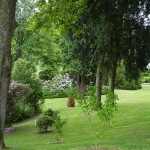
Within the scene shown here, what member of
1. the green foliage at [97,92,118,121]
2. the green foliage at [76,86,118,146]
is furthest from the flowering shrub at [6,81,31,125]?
the green foliage at [97,92,118,121]

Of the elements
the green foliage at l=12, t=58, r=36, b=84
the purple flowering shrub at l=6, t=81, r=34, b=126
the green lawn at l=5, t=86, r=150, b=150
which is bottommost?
the green lawn at l=5, t=86, r=150, b=150

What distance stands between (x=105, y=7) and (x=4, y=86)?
17.5 ft

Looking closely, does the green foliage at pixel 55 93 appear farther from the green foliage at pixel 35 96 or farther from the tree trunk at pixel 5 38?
the tree trunk at pixel 5 38

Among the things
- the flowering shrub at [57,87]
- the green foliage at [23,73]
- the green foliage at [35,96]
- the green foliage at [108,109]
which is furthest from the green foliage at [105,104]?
the flowering shrub at [57,87]

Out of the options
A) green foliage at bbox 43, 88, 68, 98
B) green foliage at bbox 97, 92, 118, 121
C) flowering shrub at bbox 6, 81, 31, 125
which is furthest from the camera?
green foliage at bbox 43, 88, 68, 98

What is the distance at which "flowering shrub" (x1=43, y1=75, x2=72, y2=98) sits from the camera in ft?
123

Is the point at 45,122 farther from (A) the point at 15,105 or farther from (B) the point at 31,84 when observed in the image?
(B) the point at 31,84

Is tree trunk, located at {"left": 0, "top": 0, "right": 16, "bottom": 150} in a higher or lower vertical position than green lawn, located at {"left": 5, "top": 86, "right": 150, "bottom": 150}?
higher

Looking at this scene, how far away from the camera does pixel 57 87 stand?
3922 cm

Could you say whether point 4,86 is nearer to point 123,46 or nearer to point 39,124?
point 123,46

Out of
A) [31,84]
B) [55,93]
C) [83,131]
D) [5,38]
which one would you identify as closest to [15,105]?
[31,84]

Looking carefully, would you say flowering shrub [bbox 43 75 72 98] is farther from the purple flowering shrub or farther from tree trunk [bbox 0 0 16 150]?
tree trunk [bbox 0 0 16 150]

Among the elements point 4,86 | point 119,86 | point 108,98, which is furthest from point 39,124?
point 119,86

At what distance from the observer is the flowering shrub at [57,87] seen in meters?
37.6
